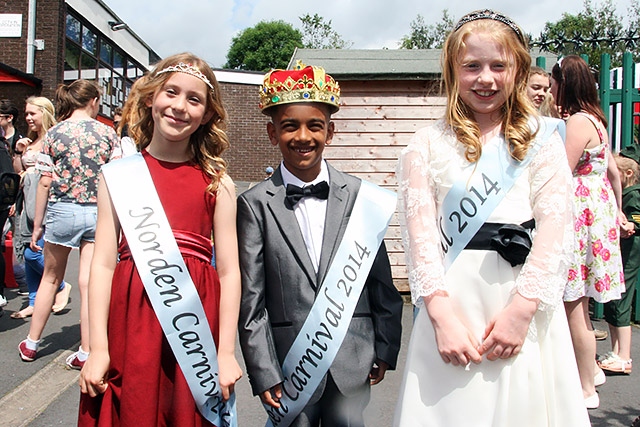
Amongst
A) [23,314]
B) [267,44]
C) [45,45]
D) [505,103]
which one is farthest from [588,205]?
[267,44]

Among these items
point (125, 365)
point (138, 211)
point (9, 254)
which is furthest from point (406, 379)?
point (9, 254)

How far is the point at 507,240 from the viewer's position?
1.91m

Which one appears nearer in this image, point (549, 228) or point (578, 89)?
point (549, 228)

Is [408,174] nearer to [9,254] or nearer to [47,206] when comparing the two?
[47,206]

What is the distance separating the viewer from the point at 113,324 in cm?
210

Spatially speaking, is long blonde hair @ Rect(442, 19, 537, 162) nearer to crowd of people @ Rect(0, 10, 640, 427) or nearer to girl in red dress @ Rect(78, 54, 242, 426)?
crowd of people @ Rect(0, 10, 640, 427)

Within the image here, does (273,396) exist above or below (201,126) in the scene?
below

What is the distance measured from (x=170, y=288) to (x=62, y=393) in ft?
7.18

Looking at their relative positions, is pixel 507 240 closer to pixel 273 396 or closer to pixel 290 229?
pixel 290 229

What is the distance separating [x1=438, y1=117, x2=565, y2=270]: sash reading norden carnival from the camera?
1982 mm

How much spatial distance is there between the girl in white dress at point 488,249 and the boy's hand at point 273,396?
1.39 ft

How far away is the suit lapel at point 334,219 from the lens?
7.22 ft

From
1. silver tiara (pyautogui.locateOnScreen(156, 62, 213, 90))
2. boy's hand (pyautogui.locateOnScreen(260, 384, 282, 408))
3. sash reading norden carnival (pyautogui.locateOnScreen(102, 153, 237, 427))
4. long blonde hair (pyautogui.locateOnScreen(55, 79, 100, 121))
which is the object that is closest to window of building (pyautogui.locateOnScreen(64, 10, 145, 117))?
long blonde hair (pyautogui.locateOnScreen(55, 79, 100, 121))

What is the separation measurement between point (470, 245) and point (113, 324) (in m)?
1.25
